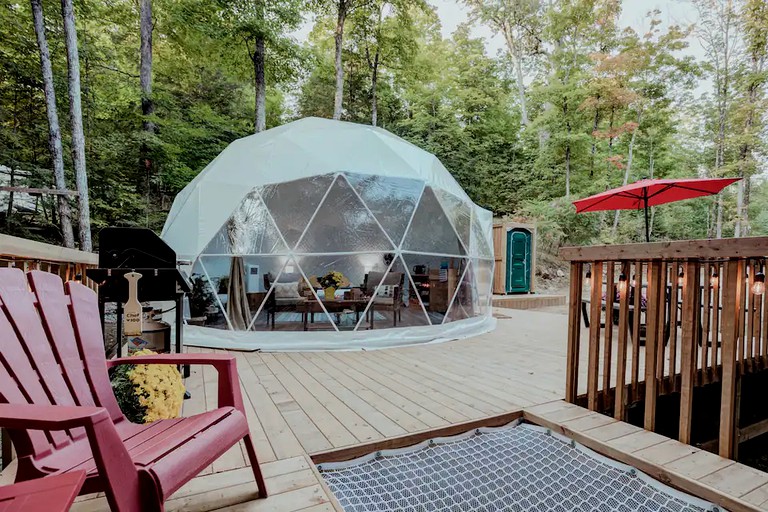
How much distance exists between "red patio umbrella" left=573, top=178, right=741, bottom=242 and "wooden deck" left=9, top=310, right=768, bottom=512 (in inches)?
110

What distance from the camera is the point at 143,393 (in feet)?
6.82

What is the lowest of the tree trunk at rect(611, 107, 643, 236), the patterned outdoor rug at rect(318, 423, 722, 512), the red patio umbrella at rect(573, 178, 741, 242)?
the patterned outdoor rug at rect(318, 423, 722, 512)

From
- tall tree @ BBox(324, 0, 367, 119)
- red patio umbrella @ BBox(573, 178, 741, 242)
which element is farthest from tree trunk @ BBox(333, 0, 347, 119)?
red patio umbrella @ BBox(573, 178, 741, 242)

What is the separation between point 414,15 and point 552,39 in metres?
5.33

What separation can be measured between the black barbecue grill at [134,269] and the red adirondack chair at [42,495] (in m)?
2.54

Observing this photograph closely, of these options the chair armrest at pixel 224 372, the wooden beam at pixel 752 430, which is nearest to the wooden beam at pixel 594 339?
the wooden beam at pixel 752 430

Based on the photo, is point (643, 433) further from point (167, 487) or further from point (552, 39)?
point (552, 39)

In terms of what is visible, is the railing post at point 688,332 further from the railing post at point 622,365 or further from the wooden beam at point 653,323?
the railing post at point 622,365

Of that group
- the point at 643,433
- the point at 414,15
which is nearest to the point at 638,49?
the point at 414,15

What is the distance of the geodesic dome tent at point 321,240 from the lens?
5.14 metres

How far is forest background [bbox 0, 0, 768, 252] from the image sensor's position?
8.18m

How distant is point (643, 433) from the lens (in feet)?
7.79

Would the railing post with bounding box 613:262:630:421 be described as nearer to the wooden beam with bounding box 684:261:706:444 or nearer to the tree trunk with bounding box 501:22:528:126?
the wooden beam with bounding box 684:261:706:444

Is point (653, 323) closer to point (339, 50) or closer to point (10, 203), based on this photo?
point (10, 203)
